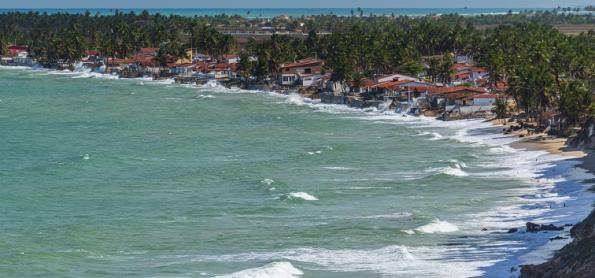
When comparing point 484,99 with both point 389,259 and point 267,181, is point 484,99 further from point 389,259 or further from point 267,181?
point 389,259

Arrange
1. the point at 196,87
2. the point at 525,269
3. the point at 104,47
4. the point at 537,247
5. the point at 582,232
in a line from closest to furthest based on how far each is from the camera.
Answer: the point at 525,269
the point at 582,232
the point at 537,247
the point at 196,87
the point at 104,47

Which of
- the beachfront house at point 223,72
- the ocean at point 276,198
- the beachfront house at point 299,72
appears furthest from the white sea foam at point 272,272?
the beachfront house at point 223,72

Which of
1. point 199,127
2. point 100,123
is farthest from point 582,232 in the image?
point 100,123

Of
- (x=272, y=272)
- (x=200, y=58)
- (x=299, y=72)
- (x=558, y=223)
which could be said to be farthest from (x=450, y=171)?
(x=200, y=58)

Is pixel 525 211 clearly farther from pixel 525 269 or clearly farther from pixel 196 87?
pixel 196 87

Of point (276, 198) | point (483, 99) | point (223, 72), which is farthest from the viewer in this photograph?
point (223, 72)

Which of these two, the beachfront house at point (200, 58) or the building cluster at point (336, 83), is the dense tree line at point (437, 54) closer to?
the beachfront house at point (200, 58)

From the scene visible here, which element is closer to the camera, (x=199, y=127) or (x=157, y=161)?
(x=157, y=161)
